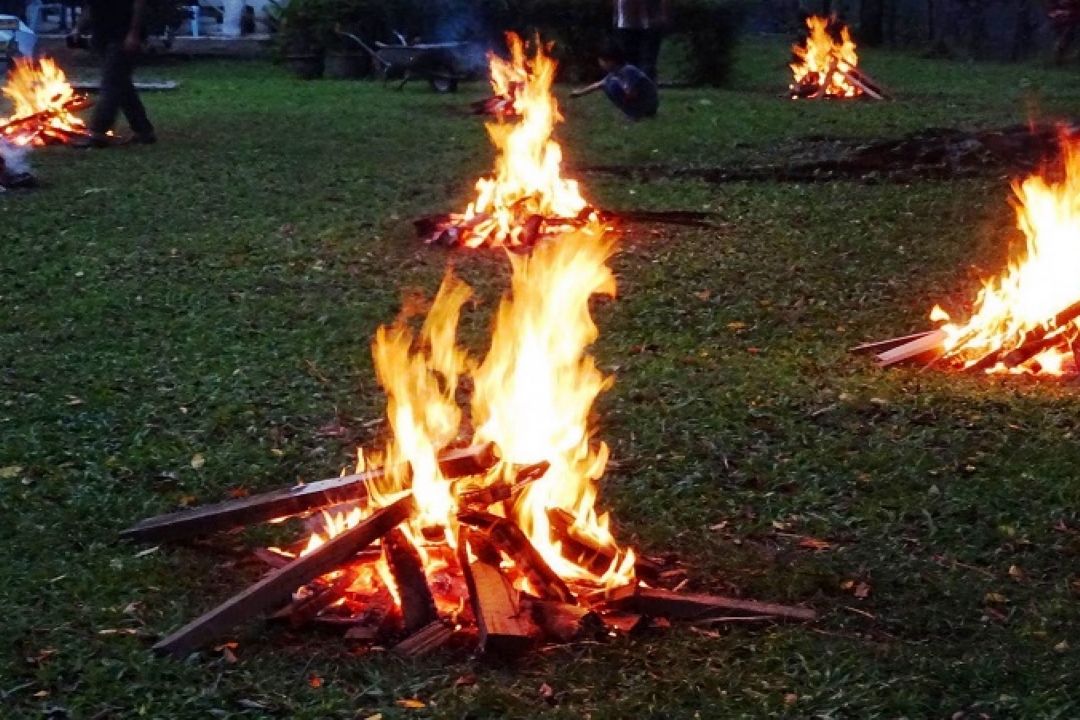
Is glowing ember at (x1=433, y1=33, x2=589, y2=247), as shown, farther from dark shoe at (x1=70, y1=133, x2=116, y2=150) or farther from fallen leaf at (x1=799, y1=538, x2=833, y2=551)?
dark shoe at (x1=70, y1=133, x2=116, y2=150)

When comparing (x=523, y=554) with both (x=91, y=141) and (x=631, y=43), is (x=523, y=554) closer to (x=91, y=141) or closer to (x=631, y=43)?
(x=91, y=141)

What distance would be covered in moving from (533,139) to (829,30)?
1159cm

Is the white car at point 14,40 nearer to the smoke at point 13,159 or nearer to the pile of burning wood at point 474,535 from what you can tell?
the smoke at point 13,159

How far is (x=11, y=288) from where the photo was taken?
9.21 m

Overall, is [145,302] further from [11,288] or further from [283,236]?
[283,236]

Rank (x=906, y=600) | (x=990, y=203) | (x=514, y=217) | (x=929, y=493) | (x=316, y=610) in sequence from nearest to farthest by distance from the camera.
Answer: (x=316, y=610) < (x=906, y=600) < (x=929, y=493) < (x=514, y=217) < (x=990, y=203)

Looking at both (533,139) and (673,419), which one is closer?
(673,419)

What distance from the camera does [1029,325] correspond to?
285 inches

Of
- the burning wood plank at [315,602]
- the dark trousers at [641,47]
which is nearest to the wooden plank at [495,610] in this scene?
the burning wood plank at [315,602]

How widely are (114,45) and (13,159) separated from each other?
1877 mm

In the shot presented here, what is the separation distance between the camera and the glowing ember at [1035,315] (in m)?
7.20

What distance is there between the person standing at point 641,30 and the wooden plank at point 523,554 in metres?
14.3

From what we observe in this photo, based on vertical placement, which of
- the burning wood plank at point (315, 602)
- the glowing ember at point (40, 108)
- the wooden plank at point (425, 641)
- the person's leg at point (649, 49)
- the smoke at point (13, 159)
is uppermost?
the person's leg at point (649, 49)

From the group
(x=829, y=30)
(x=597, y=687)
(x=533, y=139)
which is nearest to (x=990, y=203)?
(x=533, y=139)
